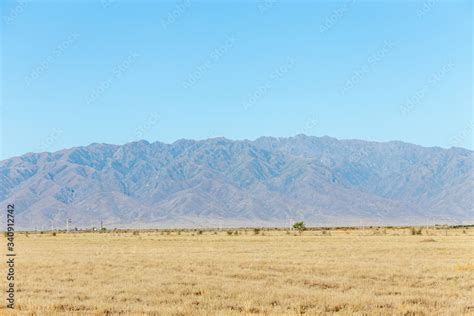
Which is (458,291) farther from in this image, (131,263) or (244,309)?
(131,263)

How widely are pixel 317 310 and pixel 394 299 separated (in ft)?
9.82

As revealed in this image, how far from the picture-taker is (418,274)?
1056 inches

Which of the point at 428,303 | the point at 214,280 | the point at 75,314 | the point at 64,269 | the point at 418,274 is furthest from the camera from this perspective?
the point at 64,269

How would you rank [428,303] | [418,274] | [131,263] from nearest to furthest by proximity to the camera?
[428,303] → [418,274] → [131,263]

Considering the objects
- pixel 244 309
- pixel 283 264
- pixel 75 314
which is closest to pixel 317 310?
pixel 244 309

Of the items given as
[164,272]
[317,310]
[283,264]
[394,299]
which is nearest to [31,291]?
[164,272]

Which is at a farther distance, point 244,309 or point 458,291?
point 458,291

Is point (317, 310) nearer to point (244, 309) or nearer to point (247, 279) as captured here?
point (244, 309)

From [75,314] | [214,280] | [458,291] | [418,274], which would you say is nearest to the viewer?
[75,314]

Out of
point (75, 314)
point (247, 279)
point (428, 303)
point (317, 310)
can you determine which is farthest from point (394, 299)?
point (75, 314)

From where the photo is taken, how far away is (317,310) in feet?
58.4

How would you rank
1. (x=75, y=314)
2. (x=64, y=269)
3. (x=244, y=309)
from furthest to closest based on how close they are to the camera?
(x=64, y=269) < (x=244, y=309) < (x=75, y=314)

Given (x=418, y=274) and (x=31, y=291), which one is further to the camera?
(x=418, y=274)

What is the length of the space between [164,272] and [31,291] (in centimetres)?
755
